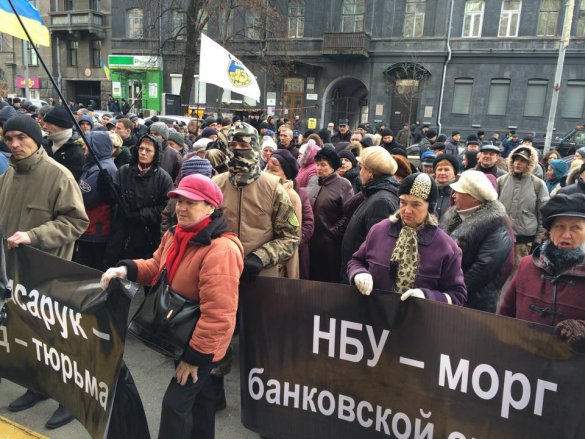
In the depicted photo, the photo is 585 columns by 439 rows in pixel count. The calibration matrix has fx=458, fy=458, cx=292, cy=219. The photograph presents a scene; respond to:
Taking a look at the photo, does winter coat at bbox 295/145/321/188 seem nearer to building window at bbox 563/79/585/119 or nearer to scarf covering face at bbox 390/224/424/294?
scarf covering face at bbox 390/224/424/294

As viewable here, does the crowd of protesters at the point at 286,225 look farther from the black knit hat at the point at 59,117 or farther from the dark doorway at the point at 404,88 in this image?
the dark doorway at the point at 404,88

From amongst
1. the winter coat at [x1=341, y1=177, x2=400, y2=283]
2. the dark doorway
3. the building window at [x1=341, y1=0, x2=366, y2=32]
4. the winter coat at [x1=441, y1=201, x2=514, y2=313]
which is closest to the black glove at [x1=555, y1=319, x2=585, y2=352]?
the winter coat at [x1=441, y1=201, x2=514, y2=313]

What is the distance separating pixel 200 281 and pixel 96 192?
2381 millimetres

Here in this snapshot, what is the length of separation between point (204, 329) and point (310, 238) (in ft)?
7.63

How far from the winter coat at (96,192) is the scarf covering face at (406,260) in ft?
9.26

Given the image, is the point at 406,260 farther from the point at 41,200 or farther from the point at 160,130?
the point at 160,130

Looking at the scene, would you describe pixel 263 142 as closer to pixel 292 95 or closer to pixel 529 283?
pixel 529 283

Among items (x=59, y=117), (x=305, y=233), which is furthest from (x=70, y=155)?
(x=305, y=233)

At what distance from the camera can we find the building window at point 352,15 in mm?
26766

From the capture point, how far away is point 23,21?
5891mm

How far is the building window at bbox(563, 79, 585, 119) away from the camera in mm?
24047

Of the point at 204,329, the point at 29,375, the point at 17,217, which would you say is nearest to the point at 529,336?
the point at 204,329

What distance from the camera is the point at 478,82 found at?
83.5ft

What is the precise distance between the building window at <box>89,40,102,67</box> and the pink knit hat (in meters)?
36.3
